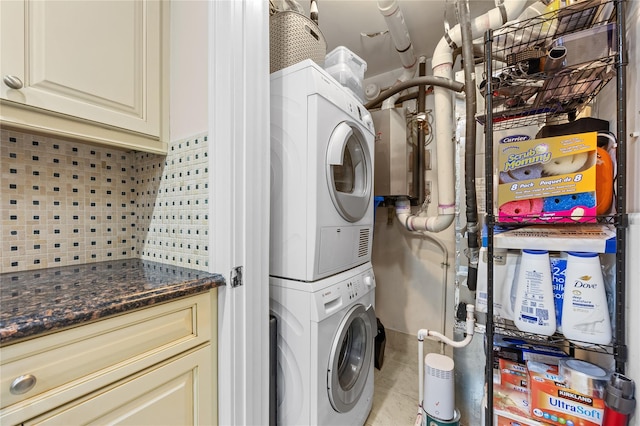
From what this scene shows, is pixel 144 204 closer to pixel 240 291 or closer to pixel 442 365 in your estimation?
pixel 240 291

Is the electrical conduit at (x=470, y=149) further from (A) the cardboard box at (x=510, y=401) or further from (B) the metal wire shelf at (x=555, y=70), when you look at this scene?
(A) the cardboard box at (x=510, y=401)

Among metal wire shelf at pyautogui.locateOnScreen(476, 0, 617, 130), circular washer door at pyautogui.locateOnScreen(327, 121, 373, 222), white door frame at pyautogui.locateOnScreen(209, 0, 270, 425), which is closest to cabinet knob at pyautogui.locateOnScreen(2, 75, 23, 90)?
white door frame at pyautogui.locateOnScreen(209, 0, 270, 425)

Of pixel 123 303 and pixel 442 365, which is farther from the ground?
pixel 123 303

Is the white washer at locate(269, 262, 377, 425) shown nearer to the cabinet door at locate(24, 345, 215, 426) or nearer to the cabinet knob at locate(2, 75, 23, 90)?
the cabinet door at locate(24, 345, 215, 426)

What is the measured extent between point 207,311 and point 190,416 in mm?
317

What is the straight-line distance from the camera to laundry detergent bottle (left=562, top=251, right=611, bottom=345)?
87cm

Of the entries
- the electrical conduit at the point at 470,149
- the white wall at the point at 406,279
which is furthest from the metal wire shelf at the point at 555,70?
the white wall at the point at 406,279

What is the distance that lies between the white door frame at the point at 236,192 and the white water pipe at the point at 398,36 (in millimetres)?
953

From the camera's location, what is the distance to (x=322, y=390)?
107 centimetres

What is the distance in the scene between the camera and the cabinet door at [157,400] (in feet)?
1.96

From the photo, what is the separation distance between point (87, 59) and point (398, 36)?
1765 millimetres

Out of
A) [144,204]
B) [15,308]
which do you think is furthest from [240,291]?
[144,204]

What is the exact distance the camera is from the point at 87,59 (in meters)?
0.85

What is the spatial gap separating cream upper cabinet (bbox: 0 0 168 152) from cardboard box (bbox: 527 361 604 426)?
174cm
